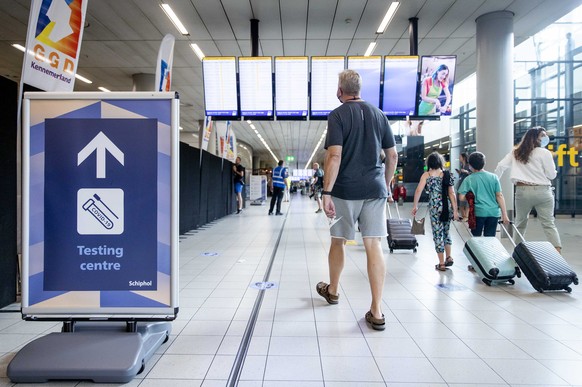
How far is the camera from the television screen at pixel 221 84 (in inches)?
307

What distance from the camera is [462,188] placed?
480cm

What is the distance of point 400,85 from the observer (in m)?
7.61

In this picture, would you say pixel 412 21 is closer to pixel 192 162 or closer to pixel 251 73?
pixel 251 73

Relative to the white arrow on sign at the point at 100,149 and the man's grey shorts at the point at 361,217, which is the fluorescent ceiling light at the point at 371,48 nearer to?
the man's grey shorts at the point at 361,217

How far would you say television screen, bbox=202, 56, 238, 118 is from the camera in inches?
307

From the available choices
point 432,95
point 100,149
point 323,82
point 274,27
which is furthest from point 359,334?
point 274,27

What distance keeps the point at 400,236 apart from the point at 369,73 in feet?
10.8

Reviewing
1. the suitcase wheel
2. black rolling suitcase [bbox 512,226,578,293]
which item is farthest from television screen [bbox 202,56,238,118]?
black rolling suitcase [bbox 512,226,578,293]

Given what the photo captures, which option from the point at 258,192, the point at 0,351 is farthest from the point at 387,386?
the point at 258,192

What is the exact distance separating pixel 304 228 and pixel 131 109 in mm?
7728

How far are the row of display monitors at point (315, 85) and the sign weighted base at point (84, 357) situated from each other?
617 centimetres

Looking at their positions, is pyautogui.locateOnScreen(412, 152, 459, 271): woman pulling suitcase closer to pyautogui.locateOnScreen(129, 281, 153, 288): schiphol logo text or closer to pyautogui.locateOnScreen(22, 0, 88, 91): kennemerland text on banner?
pyautogui.locateOnScreen(129, 281, 153, 288): schiphol logo text

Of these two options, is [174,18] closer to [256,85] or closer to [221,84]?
[221,84]

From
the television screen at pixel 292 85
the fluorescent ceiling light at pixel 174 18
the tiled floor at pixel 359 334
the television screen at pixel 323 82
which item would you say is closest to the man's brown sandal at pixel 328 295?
the tiled floor at pixel 359 334
